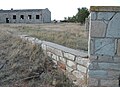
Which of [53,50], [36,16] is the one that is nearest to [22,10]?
[36,16]

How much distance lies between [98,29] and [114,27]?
0.30 metres

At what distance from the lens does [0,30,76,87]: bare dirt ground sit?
18.7 ft

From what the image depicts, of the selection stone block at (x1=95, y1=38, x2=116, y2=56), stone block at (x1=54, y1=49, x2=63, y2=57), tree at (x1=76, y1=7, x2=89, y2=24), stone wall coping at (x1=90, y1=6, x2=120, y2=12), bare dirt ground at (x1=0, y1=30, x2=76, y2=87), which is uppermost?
tree at (x1=76, y1=7, x2=89, y2=24)

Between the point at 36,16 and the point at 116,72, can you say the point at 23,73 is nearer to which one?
the point at 116,72

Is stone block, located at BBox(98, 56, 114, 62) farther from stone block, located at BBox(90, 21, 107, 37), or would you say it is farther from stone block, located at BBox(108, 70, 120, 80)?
stone block, located at BBox(90, 21, 107, 37)

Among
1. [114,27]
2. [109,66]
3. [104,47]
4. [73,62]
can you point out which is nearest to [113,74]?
[109,66]

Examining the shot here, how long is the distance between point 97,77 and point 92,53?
1.55 ft

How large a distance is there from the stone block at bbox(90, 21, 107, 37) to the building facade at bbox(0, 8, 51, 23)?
5399cm

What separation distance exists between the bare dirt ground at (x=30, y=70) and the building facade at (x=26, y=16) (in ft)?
168

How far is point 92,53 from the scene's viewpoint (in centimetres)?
472

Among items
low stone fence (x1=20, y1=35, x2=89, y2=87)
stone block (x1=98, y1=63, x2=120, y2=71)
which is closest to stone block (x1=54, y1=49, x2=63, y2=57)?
low stone fence (x1=20, y1=35, x2=89, y2=87)

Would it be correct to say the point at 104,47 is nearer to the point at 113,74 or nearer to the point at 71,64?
the point at 113,74

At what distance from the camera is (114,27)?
15.1ft

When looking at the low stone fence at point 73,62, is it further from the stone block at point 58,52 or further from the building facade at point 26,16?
the building facade at point 26,16
